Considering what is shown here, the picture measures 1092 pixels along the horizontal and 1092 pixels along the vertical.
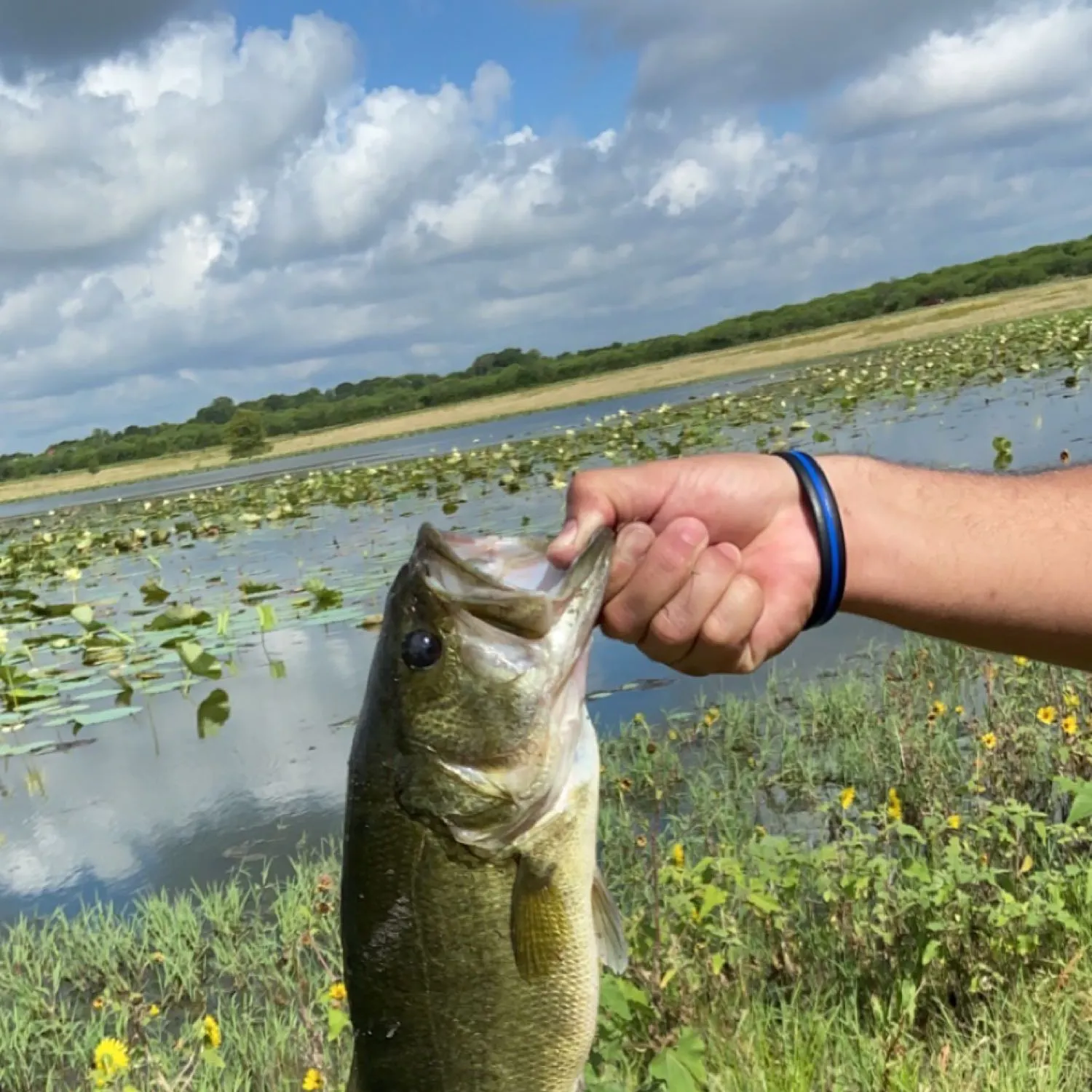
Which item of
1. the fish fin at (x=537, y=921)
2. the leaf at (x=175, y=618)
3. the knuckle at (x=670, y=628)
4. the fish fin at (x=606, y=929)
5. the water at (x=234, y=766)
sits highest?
the knuckle at (x=670, y=628)

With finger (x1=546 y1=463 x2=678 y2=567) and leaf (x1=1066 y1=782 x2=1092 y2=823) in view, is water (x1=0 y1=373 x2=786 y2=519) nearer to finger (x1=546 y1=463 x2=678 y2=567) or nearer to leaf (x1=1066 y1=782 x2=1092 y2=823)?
leaf (x1=1066 y1=782 x2=1092 y2=823)

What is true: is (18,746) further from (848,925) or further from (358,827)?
(358,827)

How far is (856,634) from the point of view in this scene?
24.6 ft

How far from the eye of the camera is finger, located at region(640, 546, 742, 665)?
2.00m

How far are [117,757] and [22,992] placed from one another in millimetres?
3012

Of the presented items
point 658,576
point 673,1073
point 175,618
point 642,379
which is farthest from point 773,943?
point 642,379

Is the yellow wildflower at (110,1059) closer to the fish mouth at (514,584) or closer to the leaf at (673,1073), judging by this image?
the leaf at (673,1073)

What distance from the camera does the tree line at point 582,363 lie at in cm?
6350

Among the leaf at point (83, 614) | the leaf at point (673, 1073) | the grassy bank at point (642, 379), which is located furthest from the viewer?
the grassy bank at point (642, 379)

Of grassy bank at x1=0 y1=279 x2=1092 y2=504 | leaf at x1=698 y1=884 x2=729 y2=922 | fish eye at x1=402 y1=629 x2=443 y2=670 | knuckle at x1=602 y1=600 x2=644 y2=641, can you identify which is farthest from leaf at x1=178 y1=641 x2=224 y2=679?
grassy bank at x1=0 y1=279 x2=1092 y2=504

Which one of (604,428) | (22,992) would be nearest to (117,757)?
(22,992)

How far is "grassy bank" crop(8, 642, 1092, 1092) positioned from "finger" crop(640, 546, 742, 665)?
1.04m

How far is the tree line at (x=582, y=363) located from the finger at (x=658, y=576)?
58.8 metres

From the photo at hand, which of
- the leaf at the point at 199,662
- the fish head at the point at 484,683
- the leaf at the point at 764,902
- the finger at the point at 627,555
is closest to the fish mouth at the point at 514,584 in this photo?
the fish head at the point at 484,683
